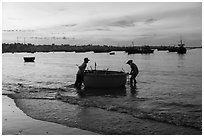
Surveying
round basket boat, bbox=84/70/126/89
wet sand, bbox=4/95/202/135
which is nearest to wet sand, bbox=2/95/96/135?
wet sand, bbox=4/95/202/135

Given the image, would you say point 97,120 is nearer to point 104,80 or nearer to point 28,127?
point 28,127

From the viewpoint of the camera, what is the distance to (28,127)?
8.92m

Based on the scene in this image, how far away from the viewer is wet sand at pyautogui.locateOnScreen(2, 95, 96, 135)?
8336 mm

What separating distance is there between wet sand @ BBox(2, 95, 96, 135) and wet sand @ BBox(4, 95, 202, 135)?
0.37 metres

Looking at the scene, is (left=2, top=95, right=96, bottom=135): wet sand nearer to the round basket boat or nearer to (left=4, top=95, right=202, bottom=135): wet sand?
(left=4, top=95, right=202, bottom=135): wet sand

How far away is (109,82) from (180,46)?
428 feet

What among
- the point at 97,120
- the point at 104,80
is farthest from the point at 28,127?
the point at 104,80

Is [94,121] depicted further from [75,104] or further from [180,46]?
[180,46]

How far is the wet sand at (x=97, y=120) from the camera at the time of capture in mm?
8586

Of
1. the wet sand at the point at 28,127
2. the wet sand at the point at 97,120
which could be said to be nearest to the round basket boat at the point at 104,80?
the wet sand at the point at 97,120

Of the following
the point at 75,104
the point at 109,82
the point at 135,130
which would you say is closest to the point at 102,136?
the point at 135,130

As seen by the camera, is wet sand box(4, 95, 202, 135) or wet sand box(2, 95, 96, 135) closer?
wet sand box(2, 95, 96, 135)

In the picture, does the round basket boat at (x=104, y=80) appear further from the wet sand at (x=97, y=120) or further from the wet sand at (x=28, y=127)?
the wet sand at (x=28, y=127)

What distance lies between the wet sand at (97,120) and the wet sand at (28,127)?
14.7 inches
